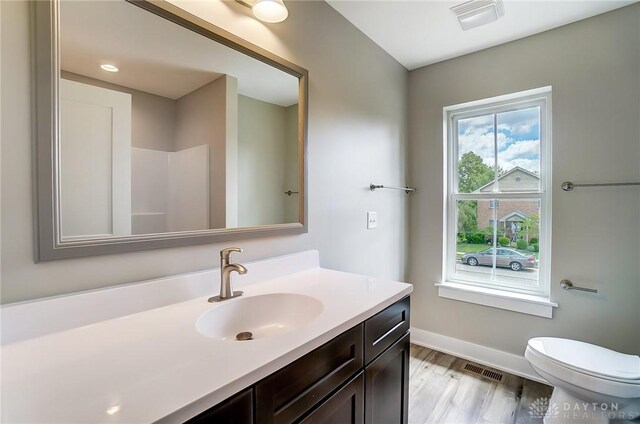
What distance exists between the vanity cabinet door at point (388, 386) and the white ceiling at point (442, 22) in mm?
1763

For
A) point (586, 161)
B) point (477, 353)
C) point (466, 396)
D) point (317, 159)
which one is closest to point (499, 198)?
point (586, 161)

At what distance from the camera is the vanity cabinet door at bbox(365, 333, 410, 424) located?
3.30 ft

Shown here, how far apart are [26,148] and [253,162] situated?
0.72m

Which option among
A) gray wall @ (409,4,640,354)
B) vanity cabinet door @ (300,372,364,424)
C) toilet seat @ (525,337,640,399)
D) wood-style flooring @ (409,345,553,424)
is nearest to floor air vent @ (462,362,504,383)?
wood-style flooring @ (409,345,553,424)

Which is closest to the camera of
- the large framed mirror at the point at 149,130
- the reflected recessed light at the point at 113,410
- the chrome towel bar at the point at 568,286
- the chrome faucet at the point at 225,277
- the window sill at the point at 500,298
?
the reflected recessed light at the point at 113,410

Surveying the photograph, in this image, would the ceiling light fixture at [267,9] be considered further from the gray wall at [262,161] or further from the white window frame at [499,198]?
the white window frame at [499,198]

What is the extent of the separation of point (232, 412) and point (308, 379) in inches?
9.1

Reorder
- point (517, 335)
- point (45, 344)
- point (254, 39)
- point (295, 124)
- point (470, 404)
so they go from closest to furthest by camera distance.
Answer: point (45, 344)
point (254, 39)
point (295, 124)
point (470, 404)
point (517, 335)

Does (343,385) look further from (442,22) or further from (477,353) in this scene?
(442,22)

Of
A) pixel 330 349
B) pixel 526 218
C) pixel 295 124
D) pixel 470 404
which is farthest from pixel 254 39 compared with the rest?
pixel 470 404

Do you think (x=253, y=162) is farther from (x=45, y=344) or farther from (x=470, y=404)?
(x=470, y=404)

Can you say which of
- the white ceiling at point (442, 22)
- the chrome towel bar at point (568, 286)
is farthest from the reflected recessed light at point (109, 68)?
the chrome towel bar at point (568, 286)

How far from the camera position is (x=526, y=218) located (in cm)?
207

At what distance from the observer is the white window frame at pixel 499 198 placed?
1.97m
